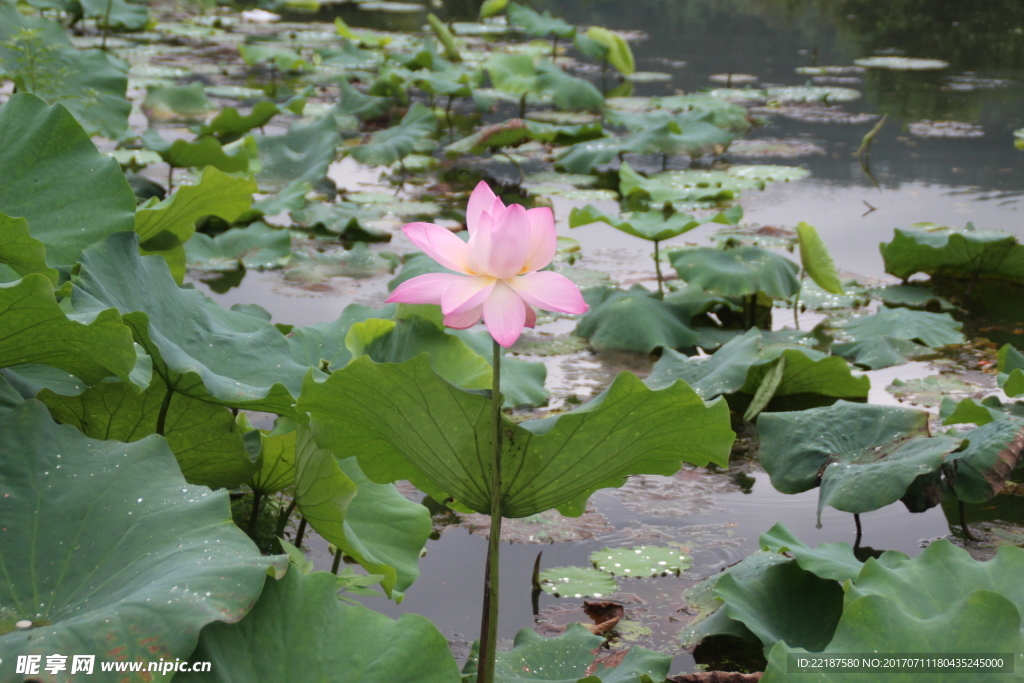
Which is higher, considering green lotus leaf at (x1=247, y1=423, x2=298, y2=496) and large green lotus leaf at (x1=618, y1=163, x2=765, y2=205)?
green lotus leaf at (x1=247, y1=423, x2=298, y2=496)

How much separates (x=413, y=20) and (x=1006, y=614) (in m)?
8.36

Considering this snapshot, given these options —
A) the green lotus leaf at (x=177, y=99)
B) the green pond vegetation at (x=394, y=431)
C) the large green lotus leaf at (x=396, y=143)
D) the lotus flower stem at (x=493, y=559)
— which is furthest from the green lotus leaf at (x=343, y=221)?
the lotus flower stem at (x=493, y=559)

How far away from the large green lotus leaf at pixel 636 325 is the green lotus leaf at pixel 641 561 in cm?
77

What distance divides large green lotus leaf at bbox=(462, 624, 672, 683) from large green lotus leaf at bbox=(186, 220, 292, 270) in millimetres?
1864

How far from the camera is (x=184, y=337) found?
3.87 feet

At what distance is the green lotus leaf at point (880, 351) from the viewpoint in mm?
2123

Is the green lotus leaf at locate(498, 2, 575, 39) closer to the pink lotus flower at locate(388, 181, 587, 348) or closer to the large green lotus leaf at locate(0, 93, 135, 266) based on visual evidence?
the large green lotus leaf at locate(0, 93, 135, 266)

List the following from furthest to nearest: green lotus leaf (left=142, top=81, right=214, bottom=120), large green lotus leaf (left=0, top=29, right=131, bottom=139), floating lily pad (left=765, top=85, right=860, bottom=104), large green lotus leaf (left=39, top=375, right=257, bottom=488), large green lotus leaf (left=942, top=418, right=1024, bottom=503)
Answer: floating lily pad (left=765, top=85, right=860, bottom=104) → green lotus leaf (left=142, top=81, right=214, bottom=120) → large green lotus leaf (left=0, top=29, right=131, bottom=139) → large green lotus leaf (left=942, top=418, right=1024, bottom=503) → large green lotus leaf (left=39, top=375, right=257, bottom=488)

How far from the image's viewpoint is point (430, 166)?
3.90 metres

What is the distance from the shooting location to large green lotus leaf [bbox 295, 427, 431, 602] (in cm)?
104

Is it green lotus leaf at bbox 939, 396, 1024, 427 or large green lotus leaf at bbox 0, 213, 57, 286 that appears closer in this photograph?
large green lotus leaf at bbox 0, 213, 57, 286

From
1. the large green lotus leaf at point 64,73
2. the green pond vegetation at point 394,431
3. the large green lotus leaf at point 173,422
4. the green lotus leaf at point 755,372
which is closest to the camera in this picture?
the green pond vegetation at point 394,431

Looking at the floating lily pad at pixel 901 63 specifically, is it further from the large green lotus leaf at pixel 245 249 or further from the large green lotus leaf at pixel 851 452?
the large green lotus leaf at pixel 851 452

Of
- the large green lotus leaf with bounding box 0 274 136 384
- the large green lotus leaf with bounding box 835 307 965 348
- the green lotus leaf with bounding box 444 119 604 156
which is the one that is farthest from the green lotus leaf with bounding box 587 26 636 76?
the large green lotus leaf with bounding box 0 274 136 384
